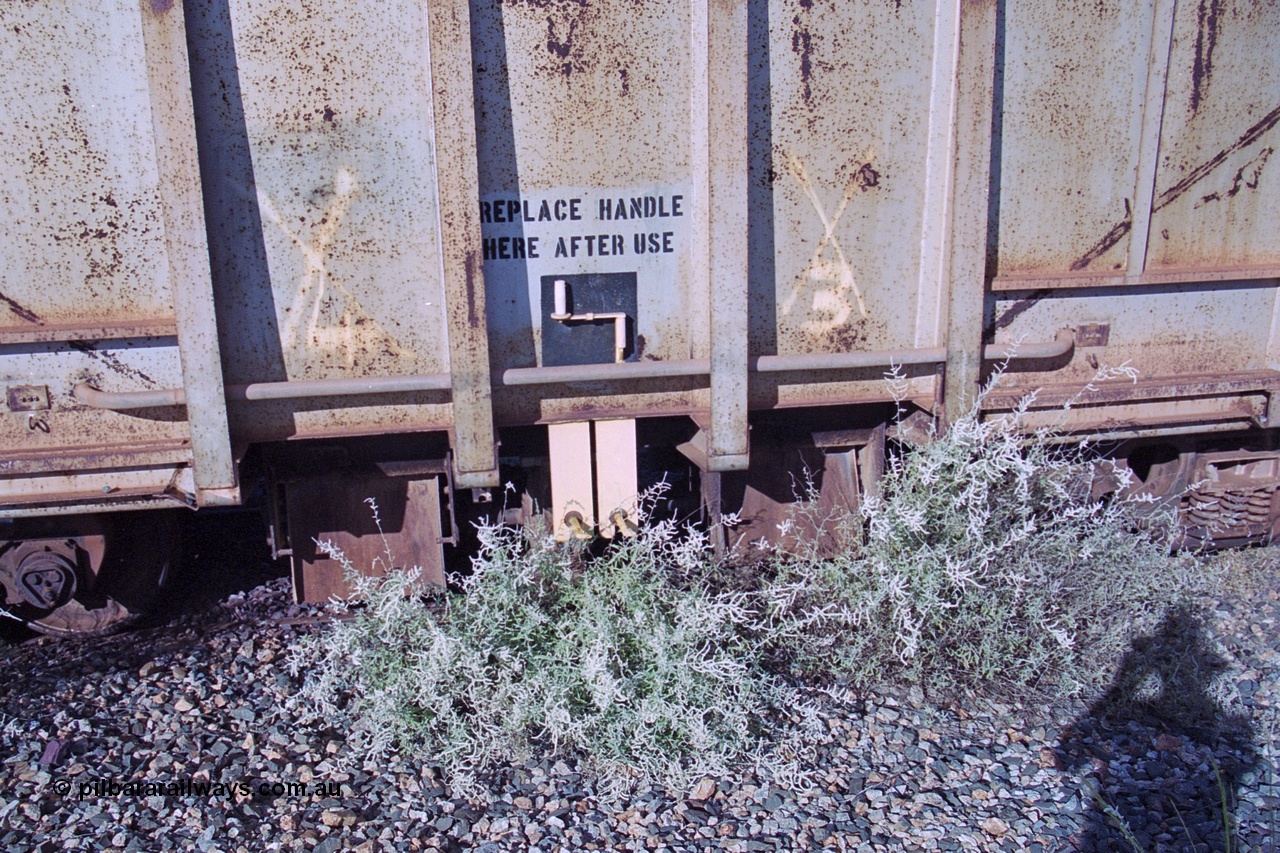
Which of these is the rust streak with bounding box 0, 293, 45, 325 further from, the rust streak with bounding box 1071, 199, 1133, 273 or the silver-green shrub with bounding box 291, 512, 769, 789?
the rust streak with bounding box 1071, 199, 1133, 273

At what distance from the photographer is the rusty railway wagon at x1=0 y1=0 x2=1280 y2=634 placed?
10.5 ft

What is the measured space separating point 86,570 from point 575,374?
89.7 inches

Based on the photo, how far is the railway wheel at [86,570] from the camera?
12.2ft

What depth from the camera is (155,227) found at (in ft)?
10.7

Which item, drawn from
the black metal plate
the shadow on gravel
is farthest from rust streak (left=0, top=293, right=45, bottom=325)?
the shadow on gravel

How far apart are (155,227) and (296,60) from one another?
79 cm

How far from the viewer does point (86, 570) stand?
381cm

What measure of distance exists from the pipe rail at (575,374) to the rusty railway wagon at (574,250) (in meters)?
0.02

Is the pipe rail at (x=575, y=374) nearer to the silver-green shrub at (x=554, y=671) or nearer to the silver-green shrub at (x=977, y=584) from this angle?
the silver-green shrub at (x=977, y=584)

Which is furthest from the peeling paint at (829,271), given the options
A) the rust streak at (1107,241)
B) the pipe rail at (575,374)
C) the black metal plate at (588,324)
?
the rust streak at (1107,241)

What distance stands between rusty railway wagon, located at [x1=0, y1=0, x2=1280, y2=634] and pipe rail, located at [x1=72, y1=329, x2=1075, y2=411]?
2 cm

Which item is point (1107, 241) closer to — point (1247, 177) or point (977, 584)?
point (1247, 177)

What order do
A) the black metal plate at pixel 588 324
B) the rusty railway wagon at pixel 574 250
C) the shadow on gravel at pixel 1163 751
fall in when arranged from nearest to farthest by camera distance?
the shadow on gravel at pixel 1163 751
the rusty railway wagon at pixel 574 250
the black metal plate at pixel 588 324

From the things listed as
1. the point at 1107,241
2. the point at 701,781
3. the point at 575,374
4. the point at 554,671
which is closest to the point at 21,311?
the point at 575,374
